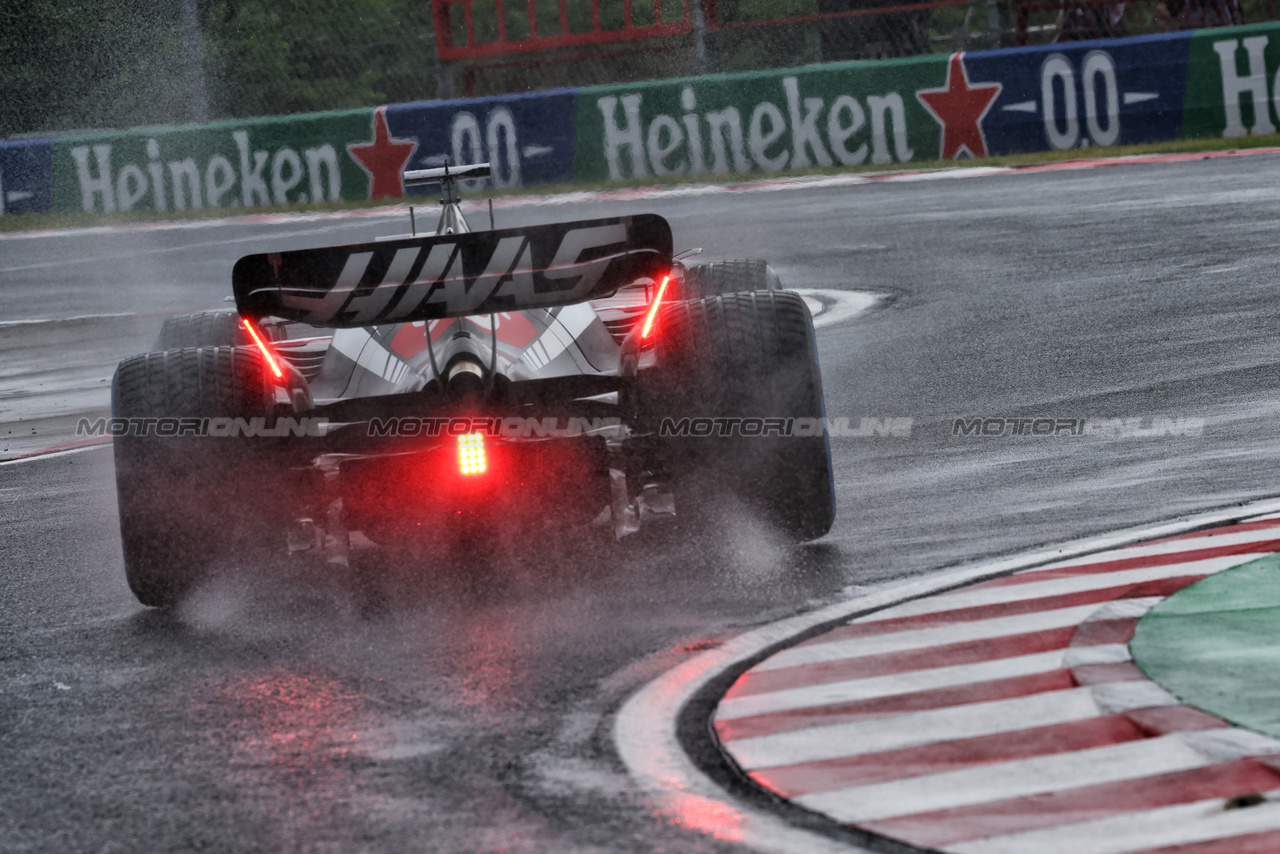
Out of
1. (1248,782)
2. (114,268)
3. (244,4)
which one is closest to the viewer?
(1248,782)

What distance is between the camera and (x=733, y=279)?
7.03 meters

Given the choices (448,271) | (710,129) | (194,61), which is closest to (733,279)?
(448,271)

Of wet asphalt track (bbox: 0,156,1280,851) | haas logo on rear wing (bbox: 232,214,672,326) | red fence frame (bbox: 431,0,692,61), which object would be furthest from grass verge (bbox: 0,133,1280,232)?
haas logo on rear wing (bbox: 232,214,672,326)

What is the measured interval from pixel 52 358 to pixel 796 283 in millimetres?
5553

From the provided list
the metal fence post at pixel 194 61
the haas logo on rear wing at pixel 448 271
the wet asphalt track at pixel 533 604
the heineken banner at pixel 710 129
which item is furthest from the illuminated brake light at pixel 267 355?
the metal fence post at pixel 194 61

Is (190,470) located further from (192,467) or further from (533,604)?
(533,604)

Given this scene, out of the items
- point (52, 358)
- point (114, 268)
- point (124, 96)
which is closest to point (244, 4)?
point (124, 96)

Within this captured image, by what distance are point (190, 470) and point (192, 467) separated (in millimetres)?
13

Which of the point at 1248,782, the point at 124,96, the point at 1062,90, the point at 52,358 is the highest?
the point at 124,96

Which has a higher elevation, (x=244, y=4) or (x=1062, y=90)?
(x=244, y=4)

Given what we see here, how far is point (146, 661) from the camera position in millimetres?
5184

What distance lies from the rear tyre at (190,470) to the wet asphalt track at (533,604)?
25 cm

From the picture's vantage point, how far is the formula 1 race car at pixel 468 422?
5.29 metres

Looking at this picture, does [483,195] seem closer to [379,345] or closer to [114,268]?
[114,268]
